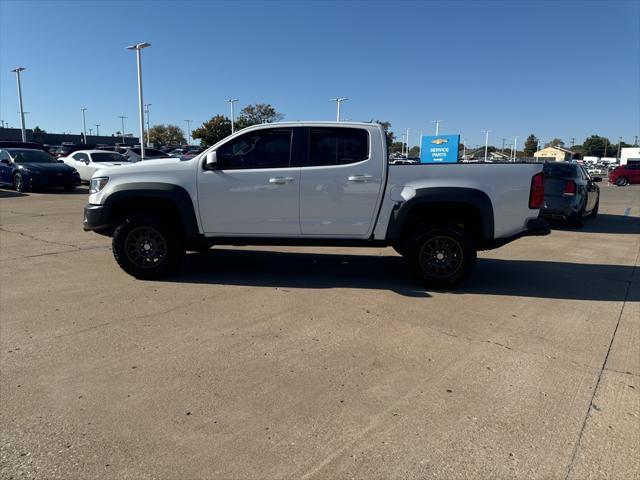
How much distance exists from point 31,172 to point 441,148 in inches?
681

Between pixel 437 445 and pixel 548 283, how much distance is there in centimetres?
421

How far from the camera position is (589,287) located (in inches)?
233

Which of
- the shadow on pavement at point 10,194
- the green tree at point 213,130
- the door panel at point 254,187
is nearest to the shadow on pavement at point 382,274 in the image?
the door panel at point 254,187

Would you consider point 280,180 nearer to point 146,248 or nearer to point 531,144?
point 146,248

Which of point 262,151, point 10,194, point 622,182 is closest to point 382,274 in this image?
point 262,151

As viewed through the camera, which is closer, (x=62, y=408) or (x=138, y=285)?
(x=62, y=408)

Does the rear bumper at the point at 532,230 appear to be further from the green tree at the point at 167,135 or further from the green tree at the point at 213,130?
the green tree at the point at 167,135

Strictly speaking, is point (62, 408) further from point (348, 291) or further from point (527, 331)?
point (527, 331)

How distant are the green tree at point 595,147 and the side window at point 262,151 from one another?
513 feet

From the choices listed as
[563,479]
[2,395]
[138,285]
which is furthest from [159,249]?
[563,479]

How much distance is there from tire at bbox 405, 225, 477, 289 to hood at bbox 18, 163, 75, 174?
16137 mm

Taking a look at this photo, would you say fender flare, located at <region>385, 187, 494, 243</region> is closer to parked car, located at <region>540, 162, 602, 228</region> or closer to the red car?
parked car, located at <region>540, 162, 602, 228</region>

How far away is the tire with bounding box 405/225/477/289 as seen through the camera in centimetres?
541

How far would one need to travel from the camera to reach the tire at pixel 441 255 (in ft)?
17.8
